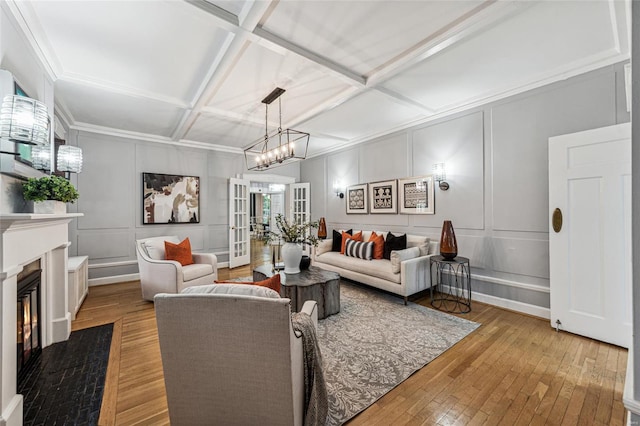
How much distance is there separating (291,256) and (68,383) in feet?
6.86

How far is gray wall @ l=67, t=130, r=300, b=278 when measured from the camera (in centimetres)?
439

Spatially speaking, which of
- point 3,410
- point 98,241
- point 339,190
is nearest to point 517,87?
point 339,190

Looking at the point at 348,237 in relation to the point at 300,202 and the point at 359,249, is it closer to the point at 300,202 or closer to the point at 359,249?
the point at 359,249

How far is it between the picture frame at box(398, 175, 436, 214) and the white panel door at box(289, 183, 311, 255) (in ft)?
8.69

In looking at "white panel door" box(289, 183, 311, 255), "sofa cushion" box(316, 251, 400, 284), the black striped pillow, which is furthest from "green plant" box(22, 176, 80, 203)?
"white panel door" box(289, 183, 311, 255)

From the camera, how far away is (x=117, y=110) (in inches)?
147

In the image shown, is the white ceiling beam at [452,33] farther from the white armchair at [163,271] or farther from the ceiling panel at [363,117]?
the white armchair at [163,271]

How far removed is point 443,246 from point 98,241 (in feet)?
17.8

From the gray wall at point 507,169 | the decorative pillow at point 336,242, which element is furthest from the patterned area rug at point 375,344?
the decorative pillow at point 336,242

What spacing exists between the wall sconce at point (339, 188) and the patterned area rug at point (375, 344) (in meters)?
2.65

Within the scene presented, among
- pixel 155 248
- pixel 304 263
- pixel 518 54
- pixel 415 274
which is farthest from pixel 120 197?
pixel 518 54

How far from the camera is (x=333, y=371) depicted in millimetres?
2041

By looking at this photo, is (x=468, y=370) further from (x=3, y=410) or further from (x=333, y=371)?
(x=3, y=410)

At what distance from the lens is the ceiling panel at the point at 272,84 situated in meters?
2.52
